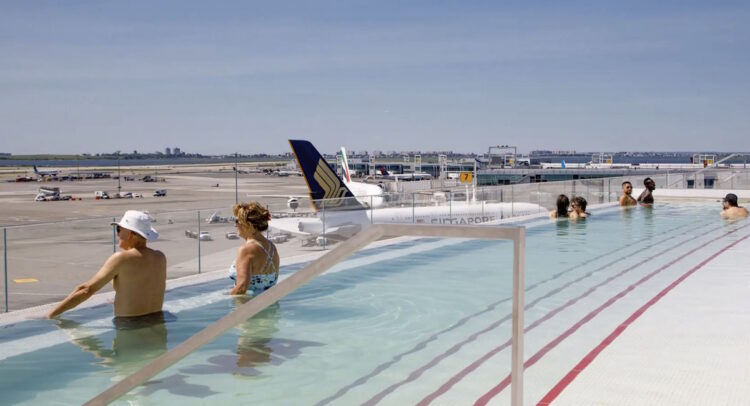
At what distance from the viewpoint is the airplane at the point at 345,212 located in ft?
35.7

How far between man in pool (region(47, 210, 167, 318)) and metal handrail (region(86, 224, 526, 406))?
2.69 metres

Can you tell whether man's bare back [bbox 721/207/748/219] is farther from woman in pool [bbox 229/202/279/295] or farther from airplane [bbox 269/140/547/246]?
woman in pool [bbox 229/202/279/295]

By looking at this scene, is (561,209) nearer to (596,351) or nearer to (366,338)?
(596,351)

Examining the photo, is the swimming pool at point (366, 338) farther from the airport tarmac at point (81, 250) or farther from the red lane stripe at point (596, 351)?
the airport tarmac at point (81, 250)

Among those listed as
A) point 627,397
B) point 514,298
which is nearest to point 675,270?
point 627,397

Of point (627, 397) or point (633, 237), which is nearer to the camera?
point (627, 397)

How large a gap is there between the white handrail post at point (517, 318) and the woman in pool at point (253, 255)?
3.21 metres

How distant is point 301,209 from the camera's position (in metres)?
12.3

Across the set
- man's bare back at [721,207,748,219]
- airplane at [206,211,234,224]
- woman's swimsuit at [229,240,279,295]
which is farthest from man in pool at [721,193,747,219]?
woman's swimsuit at [229,240,279,295]

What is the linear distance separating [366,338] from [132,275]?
6.26 ft

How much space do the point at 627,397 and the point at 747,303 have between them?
306cm

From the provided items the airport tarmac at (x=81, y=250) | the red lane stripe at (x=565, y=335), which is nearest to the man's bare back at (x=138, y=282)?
the airport tarmac at (x=81, y=250)

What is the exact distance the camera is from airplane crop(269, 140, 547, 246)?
10883 millimetres

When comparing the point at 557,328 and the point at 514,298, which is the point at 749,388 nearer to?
the point at 557,328
